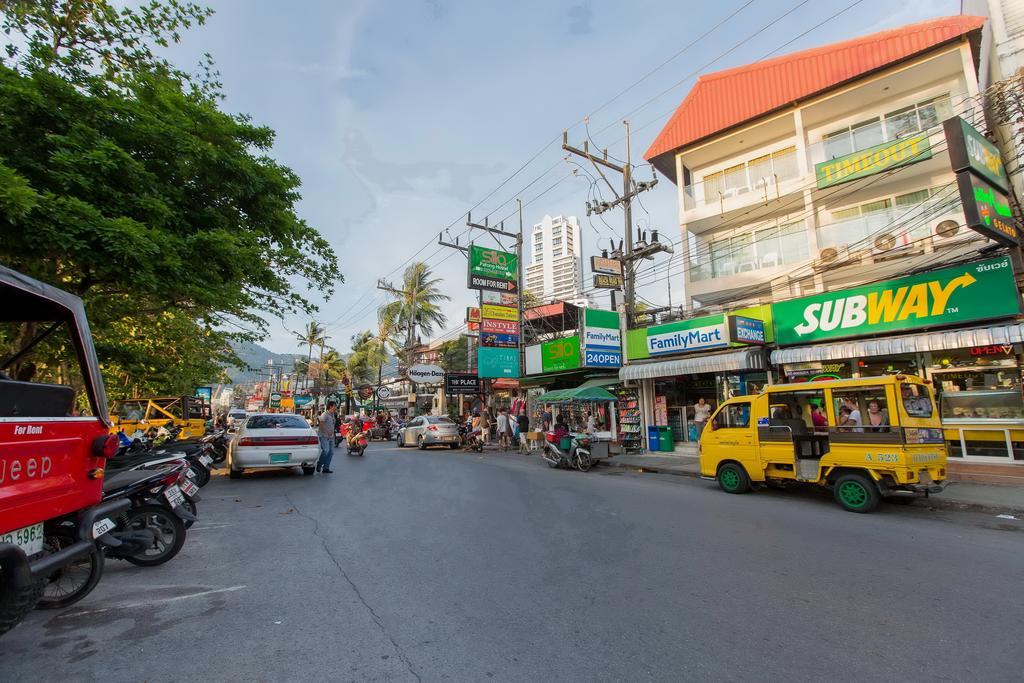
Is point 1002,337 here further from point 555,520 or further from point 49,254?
point 49,254

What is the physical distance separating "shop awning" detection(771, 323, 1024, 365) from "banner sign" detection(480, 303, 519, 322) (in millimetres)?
11907

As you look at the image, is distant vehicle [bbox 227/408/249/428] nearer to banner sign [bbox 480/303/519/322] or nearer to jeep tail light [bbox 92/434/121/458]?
banner sign [bbox 480/303/519/322]

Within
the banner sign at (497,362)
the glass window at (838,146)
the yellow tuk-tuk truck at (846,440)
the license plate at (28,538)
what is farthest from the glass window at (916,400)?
the banner sign at (497,362)

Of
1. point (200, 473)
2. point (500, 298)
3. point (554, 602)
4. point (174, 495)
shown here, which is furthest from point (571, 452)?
point (500, 298)

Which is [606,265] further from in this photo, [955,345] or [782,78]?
[955,345]

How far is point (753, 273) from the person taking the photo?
17.3 meters

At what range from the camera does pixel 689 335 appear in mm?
16859

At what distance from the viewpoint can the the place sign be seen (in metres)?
18.3

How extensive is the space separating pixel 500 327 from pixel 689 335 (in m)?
9.27

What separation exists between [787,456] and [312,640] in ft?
27.0

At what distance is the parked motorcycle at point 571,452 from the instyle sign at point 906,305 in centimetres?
669

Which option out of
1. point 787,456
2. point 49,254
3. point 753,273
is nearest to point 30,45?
point 49,254

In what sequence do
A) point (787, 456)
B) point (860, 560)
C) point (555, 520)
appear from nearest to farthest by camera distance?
point (860, 560) < point (555, 520) < point (787, 456)

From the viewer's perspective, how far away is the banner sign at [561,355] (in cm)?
2131
